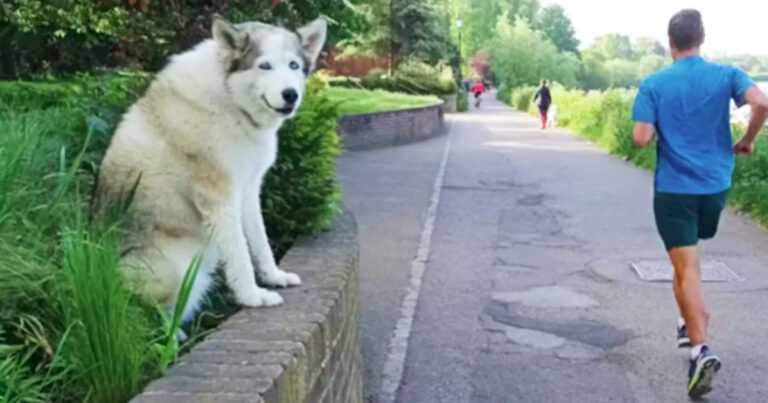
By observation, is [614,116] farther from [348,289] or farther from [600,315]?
[348,289]

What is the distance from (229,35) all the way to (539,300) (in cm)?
454

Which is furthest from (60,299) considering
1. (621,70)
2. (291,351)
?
(621,70)

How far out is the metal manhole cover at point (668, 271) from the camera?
8.29 m

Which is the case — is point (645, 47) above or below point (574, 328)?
below

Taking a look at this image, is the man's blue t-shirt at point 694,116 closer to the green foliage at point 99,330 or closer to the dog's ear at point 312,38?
the dog's ear at point 312,38

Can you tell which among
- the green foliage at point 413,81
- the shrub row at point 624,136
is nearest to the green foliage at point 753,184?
the shrub row at point 624,136

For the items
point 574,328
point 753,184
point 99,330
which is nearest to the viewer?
point 99,330

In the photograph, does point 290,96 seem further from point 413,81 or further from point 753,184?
point 413,81

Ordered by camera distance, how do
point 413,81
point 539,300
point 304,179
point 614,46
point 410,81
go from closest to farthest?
point 304,179 < point 539,300 < point 410,81 < point 413,81 < point 614,46

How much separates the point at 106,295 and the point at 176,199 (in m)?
0.99

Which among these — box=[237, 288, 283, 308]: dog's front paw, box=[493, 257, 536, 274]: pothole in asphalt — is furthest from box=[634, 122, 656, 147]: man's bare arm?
box=[493, 257, 536, 274]: pothole in asphalt

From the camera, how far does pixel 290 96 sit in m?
3.71

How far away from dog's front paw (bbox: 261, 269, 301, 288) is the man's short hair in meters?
2.73

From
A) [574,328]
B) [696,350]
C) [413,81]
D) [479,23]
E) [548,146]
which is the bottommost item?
[479,23]
